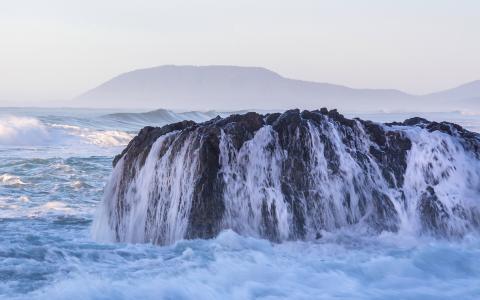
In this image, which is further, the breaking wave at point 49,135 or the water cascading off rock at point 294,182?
the breaking wave at point 49,135

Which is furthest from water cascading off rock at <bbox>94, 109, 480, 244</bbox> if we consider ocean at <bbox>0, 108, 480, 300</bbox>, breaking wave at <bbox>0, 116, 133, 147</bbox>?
breaking wave at <bbox>0, 116, 133, 147</bbox>

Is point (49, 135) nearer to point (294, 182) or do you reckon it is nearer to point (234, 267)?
point (294, 182)

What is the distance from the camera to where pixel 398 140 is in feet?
23.9

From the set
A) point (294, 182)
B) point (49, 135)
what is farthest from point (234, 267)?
point (49, 135)

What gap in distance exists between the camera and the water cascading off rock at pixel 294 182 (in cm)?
667

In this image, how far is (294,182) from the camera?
6.80m

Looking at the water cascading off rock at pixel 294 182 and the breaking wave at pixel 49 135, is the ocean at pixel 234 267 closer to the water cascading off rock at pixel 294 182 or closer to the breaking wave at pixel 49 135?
the water cascading off rock at pixel 294 182

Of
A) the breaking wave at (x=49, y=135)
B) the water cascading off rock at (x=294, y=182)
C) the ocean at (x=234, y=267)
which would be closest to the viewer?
the ocean at (x=234, y=267)

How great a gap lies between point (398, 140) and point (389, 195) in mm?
694

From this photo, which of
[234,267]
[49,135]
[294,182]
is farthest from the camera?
[49,135]

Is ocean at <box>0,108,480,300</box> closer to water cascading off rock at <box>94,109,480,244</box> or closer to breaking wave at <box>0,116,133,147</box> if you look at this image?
water cascading off rock at <box>94,109,480,244</box>

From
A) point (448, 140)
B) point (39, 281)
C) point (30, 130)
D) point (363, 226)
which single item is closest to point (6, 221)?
point (39, 281)

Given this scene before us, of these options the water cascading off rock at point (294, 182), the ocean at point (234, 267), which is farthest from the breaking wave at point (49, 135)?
the water cascading off rock at point (294, 182)

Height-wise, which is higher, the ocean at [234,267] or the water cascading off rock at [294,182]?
the water cascading off rock at [294,182]
